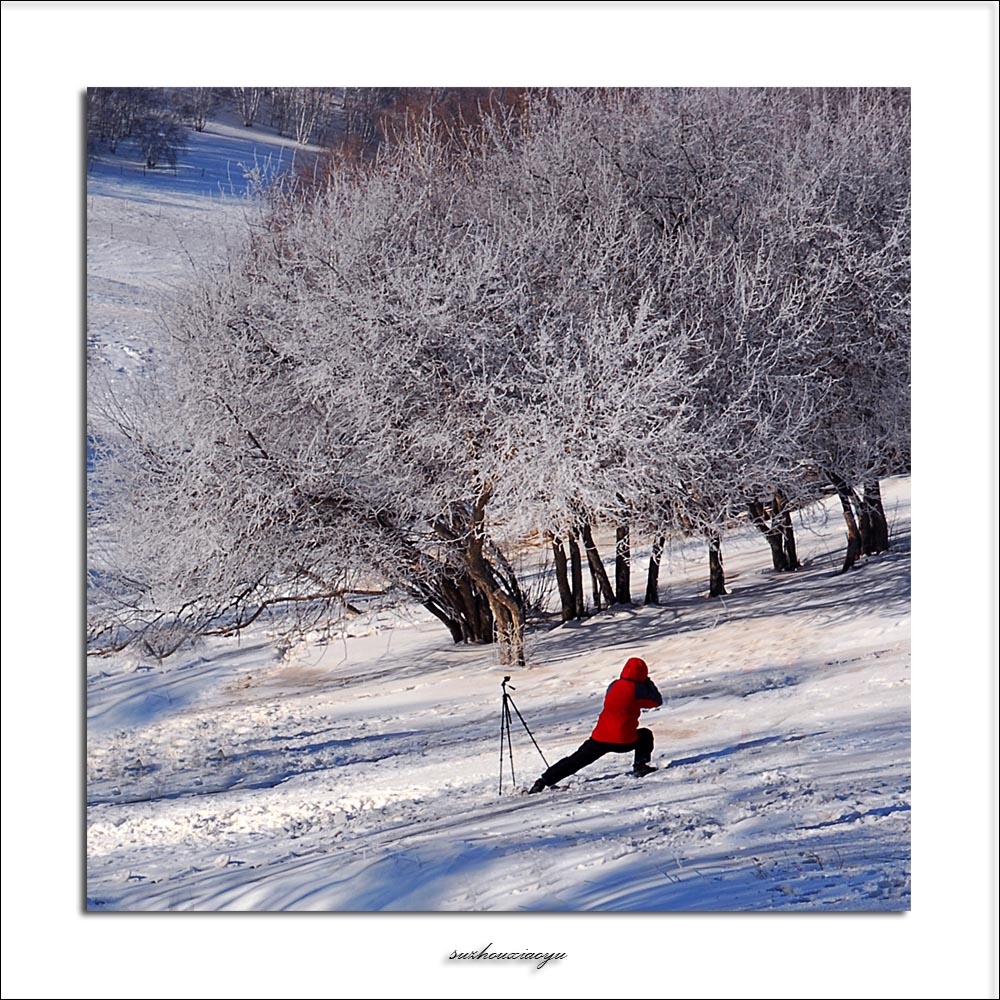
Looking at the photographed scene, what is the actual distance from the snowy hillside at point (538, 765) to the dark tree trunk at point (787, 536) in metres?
0.06

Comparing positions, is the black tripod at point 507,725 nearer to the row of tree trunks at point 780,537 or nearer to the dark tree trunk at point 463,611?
the dark tree trunk at point 463,611

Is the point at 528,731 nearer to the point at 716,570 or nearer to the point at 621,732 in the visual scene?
the point at 621,732

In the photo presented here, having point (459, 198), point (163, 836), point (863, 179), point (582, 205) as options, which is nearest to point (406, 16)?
point (459, 198)

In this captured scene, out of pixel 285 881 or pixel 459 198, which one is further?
pixel 459 198

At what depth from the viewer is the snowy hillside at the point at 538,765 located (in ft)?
11.7

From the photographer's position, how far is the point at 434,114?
377 centimetres

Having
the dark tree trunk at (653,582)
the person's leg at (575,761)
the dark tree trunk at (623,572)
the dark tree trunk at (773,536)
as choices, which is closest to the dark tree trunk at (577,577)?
the dark tree trunk at (623,572)

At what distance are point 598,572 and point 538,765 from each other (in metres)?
0.78

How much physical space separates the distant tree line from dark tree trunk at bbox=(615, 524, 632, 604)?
0.7 inches

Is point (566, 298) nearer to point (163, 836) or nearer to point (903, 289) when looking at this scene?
point (903, 289)

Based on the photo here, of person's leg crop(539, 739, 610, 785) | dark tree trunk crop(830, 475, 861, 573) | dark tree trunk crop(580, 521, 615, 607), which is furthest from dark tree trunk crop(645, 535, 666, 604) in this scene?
dark tree trunk crop(830, 475, 861, 573)

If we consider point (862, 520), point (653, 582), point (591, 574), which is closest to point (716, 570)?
point (653, 582)

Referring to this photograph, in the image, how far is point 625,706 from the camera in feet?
12.3
